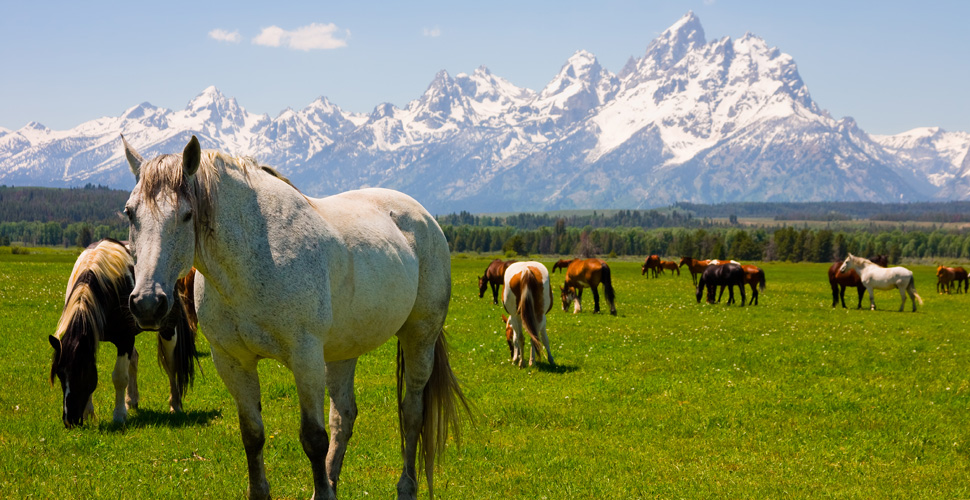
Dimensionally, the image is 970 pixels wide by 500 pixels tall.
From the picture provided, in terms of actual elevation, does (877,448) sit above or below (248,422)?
below

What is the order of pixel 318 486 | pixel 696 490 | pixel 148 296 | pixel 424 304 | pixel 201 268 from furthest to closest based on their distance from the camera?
1. pixel 696 490
2. pixel 424 304
3. pixel 318 486
4. pixel 201 268
5. pixel 148 296

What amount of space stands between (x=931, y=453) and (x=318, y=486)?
26.4 ft

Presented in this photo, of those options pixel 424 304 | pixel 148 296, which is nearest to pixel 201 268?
pixel 148 296

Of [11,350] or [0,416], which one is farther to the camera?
[11,350]

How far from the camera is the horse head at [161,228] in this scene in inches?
142

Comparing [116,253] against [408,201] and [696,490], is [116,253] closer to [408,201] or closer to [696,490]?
[408,201]

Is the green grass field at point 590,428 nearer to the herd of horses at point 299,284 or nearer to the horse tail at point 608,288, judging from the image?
the herd of horses at point 299,284

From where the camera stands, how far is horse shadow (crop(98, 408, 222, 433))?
873 centimetres

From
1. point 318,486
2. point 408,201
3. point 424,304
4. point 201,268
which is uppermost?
point 408,201

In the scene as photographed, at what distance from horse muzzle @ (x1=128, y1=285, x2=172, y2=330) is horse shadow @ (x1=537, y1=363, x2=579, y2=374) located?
10.9m

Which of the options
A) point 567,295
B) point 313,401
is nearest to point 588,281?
point 567,295

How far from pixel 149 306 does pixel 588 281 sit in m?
23.8

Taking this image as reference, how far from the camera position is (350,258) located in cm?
482

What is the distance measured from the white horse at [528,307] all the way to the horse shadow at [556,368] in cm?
16
